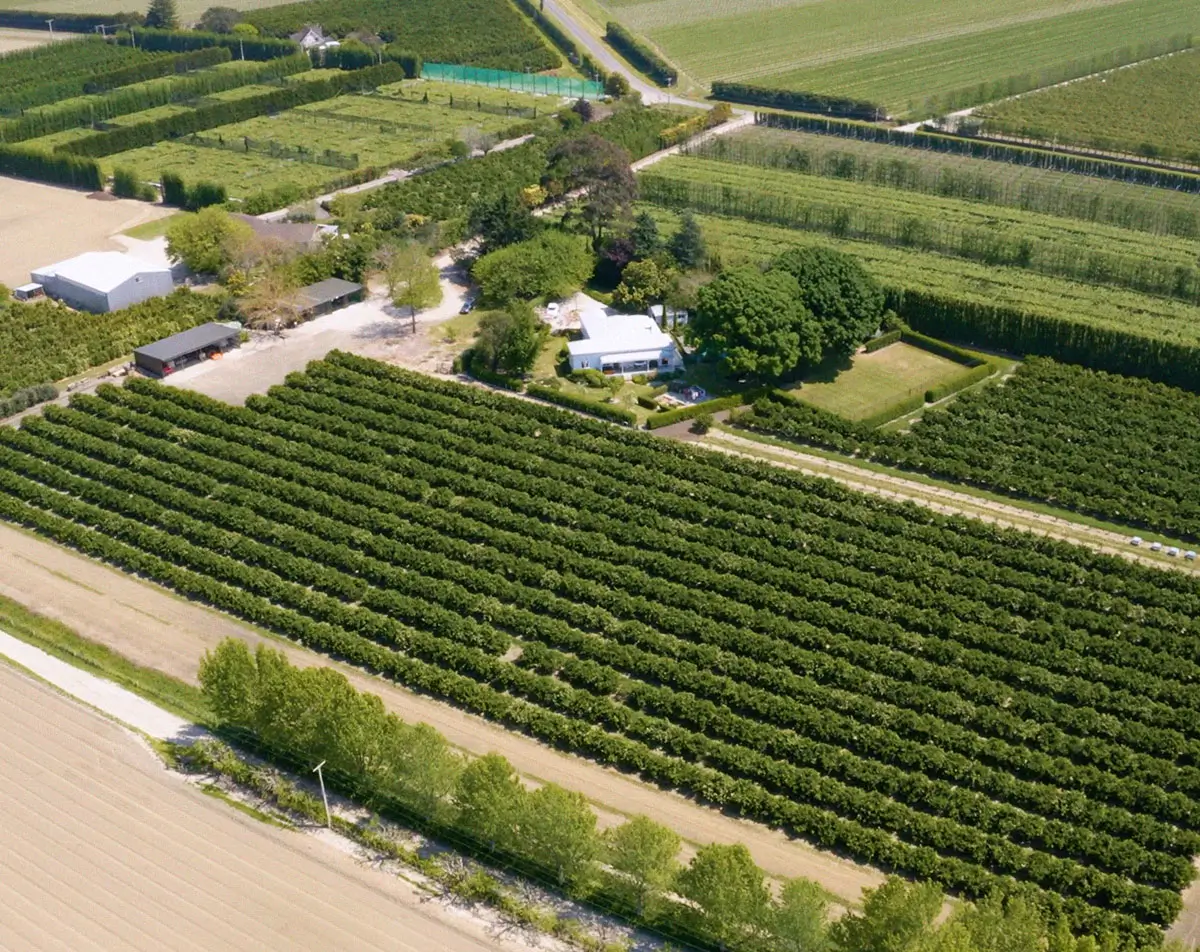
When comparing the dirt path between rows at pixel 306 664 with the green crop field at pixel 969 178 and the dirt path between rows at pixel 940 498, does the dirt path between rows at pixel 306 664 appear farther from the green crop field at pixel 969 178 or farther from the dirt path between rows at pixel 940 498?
the green crop field at pixel 969 178

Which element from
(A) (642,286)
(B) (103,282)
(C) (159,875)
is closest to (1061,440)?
(A) (642,286)

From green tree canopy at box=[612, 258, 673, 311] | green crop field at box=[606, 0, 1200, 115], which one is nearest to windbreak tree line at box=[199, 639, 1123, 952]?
green tree canopy at box=[612, 258, 673, 311]

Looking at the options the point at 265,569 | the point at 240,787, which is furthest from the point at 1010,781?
the point at 265,569

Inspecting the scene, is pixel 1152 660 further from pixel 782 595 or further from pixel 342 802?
pixel 342 802

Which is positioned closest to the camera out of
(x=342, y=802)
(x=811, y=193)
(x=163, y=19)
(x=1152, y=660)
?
(x=342, y=802)

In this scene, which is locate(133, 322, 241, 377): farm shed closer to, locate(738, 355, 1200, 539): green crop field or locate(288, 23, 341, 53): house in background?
locate(738, 355, 1200, 539): green crop field

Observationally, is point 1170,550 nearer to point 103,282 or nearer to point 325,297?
point 325,297

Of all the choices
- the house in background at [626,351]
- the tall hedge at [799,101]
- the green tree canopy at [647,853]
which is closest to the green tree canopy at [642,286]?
the house in background at [626,351]

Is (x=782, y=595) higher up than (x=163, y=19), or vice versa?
(x=163, y=19)
